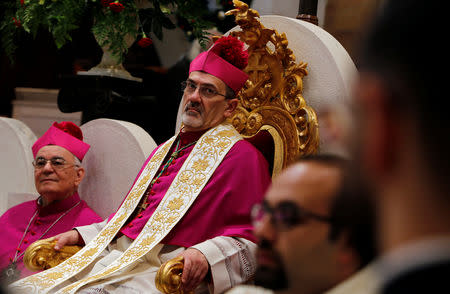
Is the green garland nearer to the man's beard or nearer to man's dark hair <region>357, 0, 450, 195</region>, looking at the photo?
the man's beard

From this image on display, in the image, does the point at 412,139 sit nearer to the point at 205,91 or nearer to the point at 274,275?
the point at 274,275

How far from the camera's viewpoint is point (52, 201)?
13.5ft

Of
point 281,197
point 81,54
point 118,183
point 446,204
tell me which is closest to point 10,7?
point 81,54

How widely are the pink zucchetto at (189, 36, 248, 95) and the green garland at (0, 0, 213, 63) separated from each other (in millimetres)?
1391

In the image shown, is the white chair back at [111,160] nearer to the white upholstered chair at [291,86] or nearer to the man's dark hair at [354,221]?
the white upholstered chair at [291,86]

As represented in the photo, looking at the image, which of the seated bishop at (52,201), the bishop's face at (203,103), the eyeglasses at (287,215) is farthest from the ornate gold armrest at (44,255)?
the eyeglasses at (287,215)

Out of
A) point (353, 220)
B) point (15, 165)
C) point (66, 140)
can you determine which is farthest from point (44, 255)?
point (353, 220)

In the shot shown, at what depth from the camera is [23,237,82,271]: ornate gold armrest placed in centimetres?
331

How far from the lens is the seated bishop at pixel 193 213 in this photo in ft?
8.82

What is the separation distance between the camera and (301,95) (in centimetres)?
315

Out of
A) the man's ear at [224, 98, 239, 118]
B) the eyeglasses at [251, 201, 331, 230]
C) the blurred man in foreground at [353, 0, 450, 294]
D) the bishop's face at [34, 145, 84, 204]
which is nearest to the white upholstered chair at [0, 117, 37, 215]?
the bishop's face at [34, 145, 84, 204]

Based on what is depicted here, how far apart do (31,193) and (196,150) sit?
79.8 inches

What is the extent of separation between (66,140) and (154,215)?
138 cm

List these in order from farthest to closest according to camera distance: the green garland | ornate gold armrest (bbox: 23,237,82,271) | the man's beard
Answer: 1. the green garland
2. ornate gold armrest (bbox: 23,237,82,271)
3. the man's beard
